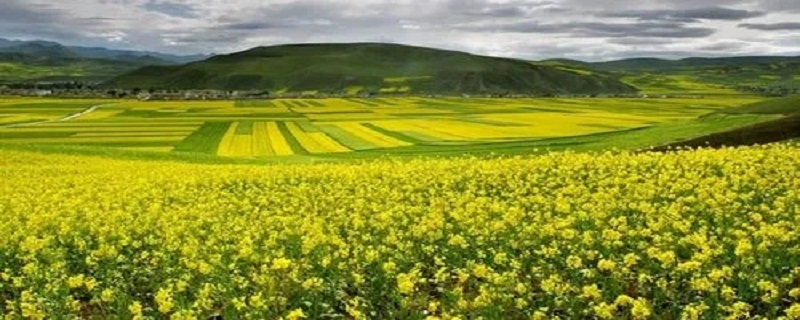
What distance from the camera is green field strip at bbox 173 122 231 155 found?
256ft

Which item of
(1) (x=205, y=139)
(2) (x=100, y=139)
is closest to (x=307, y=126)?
(1) (x=205, y=139)

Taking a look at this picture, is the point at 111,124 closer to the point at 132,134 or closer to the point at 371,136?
the point at 132,134

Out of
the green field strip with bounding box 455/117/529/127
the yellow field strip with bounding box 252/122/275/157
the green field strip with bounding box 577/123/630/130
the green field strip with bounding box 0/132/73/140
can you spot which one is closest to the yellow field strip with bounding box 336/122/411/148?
the yellow field strip with bounding box 252/122/275/157

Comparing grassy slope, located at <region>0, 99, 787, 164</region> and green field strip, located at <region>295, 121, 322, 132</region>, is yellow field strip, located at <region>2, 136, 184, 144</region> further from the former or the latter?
grassy slope, located at <region>0, 99, 787, 164</region>

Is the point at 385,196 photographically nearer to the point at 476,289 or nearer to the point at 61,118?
the point at 476,289

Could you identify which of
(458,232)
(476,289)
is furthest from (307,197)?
(476,289)

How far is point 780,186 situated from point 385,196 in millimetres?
10078

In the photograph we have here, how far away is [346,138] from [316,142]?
18.6 feet

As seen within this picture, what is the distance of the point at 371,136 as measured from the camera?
92875 millimetres

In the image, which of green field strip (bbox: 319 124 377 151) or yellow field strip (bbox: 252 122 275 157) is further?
green field strip (bbox: 319 124 377 151)

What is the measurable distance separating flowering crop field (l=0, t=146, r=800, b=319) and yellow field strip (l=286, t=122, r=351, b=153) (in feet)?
159

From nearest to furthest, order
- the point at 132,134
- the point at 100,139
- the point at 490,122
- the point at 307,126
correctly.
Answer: the point at 100,139 → the point at 132,134 → the point at 307,126 → the point at 490,122

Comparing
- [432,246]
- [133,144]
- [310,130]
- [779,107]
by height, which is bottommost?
[133,144]

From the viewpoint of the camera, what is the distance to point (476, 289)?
44.7ft
